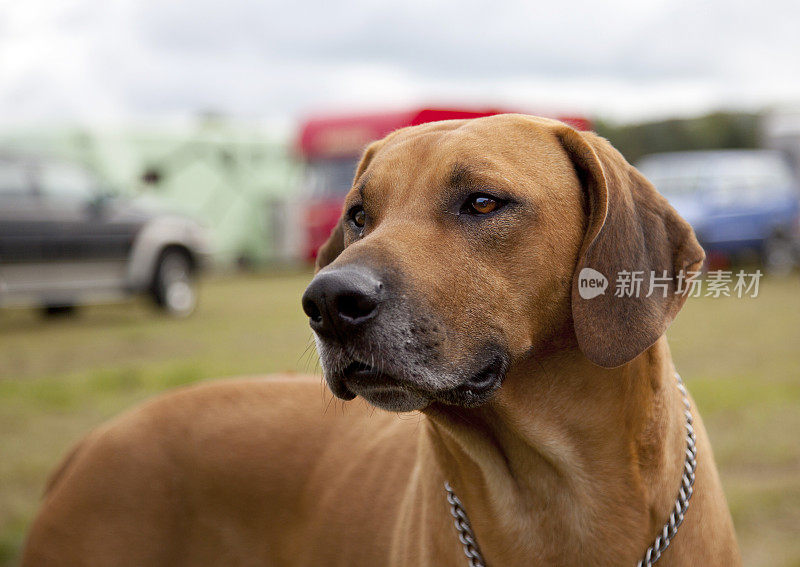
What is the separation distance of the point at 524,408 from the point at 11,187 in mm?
11157

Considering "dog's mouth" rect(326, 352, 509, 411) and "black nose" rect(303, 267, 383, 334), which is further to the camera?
"dog's mouth" rect(326, 352, 509, 411)

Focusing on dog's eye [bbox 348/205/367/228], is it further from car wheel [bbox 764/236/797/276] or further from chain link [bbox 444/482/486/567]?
car wheel [bbox 764/236/797/276]

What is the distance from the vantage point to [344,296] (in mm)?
2023

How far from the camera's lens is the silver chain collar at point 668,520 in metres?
2.27

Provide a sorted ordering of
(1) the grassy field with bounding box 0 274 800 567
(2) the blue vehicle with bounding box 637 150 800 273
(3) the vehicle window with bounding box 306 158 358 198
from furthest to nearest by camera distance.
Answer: (3) the vehicle window with bounding box 306 158 358 198 < (2) the blue vehicle with bounding box 637 150 800 273 < (1) the grassy field with bounding box 0 274 800 567

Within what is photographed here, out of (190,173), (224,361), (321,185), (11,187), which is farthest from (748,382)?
(190,173)

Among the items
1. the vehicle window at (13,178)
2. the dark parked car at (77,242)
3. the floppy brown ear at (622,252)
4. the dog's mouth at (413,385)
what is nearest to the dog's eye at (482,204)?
the floppy brown ear at (622,252)

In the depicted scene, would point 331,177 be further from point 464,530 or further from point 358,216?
point 464,530

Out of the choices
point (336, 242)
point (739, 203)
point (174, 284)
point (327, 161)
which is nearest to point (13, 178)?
point (174, 284)

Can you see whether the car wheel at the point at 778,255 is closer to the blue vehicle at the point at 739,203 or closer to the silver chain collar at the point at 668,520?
the blue vehicle at the point at 739,203

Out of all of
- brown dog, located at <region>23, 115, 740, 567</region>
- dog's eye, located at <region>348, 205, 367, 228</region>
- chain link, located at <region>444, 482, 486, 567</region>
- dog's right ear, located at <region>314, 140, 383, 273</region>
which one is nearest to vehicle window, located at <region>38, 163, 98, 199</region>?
dog's right ear, located at <region>314, 140, 383, 273</region>

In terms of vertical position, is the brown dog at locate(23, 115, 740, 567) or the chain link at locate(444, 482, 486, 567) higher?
the brown dog at locate(23, 115, 740, 567)

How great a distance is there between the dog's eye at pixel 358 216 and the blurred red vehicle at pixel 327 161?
1511cm

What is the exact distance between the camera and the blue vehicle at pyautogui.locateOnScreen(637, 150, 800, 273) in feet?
57.0
